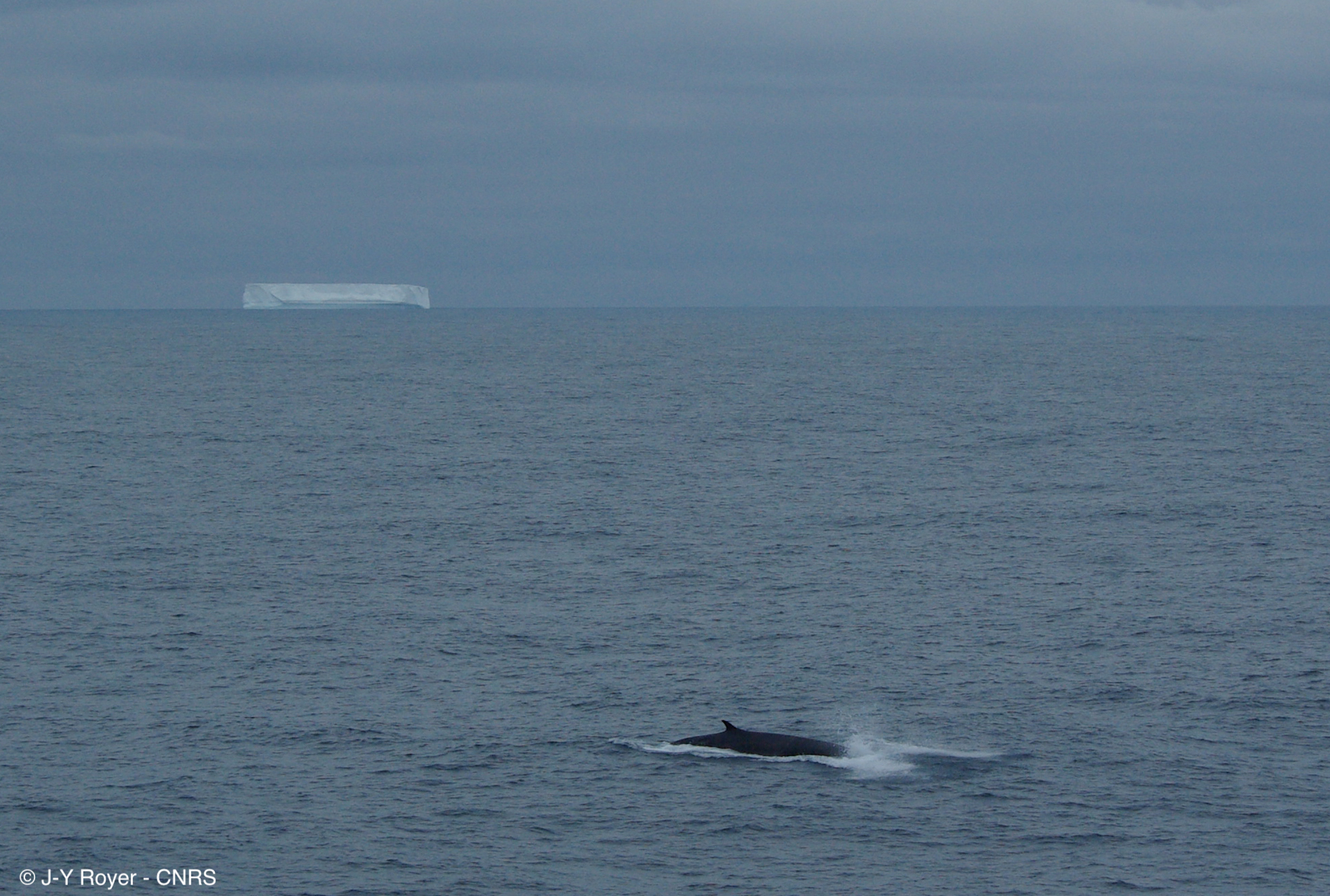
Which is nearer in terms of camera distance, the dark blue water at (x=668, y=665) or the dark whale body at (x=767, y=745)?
the dark blue water at (x=668, y=665)

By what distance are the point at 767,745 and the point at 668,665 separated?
872cm

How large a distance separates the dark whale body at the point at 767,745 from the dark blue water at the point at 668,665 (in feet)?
1.67

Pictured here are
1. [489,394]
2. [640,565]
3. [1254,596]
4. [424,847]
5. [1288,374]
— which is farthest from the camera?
[1288,374]

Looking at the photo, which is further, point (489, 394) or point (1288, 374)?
point (1288, 374)

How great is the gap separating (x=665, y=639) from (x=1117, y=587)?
1691 cm

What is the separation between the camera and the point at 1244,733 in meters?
39.1

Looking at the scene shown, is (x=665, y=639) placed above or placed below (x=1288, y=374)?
below

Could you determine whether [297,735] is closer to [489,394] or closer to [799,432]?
[799,432]

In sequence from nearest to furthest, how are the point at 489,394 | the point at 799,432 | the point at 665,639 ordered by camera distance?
the point at 665,639
the point at 799,432
the point at 489,394

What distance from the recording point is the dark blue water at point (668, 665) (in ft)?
107

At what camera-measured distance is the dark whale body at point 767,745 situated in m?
37.4

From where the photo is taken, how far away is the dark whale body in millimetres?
37438

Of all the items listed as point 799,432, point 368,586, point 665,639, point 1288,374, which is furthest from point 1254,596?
point 1288,374

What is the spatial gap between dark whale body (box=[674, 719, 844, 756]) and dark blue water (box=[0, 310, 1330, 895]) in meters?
0.51
